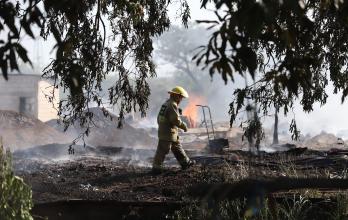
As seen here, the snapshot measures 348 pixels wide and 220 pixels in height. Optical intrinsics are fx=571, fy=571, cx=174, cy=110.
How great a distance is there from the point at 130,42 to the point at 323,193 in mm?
3470

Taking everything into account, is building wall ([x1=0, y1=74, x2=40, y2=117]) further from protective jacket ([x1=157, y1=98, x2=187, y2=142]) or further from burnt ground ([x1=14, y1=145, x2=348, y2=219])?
protective jacket ([x1=157, y1=98, x2=187, y2=142])

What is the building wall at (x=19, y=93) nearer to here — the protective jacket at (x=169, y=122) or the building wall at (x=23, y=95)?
the building wall at (x=23, y=95)

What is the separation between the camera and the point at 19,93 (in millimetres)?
36062

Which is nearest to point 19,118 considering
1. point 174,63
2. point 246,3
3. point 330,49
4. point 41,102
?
point 41,102

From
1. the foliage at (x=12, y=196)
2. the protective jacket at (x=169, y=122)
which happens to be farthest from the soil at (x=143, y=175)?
the foliage at (x=12, y=196)

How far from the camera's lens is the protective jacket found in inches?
448

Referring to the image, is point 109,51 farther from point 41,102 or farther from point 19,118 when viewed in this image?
point 41,102

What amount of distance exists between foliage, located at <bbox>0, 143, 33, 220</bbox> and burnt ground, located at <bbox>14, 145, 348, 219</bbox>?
3134 millimetres

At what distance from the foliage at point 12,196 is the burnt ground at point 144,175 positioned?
3.13 m

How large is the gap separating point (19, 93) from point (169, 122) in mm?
26340

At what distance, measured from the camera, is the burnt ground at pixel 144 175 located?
29.5ft

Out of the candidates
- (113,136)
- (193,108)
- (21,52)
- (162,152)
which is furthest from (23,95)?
(21,52)

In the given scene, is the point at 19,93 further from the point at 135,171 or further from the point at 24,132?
the point at 135,171

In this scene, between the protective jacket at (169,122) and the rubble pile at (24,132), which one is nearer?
the protective jacket at (169,122)
